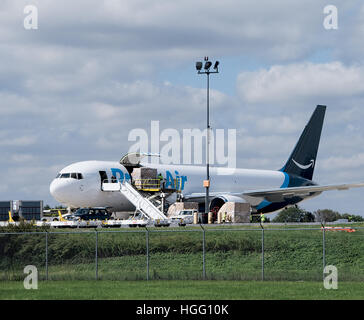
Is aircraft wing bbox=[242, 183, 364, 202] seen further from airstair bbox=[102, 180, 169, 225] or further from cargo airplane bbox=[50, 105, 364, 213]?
airstair bbox=[102, 180, 169, 225]

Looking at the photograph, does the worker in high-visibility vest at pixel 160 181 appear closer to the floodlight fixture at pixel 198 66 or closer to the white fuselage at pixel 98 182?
the white fuselage at pixel 98 182

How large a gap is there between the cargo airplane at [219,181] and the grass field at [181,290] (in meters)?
28.2

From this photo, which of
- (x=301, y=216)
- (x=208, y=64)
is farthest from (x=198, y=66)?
(x=301, y=216)

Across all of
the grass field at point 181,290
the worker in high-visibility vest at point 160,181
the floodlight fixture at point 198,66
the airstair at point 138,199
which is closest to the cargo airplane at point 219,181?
the airstair at point 138,199

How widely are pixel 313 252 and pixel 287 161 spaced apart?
38.8 meters

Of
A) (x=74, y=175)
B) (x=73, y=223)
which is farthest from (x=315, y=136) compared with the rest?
(x=73, y=223)

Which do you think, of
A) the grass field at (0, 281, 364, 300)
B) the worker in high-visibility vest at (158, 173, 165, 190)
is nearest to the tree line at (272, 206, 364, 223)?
the worker in high-visibility vest at (158, 173, 165, 190)

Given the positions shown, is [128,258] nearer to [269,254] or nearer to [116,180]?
[269,254]

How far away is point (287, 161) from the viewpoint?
78.3m

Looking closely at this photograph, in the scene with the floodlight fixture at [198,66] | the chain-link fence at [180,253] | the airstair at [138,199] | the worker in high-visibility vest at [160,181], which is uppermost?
the floodlight fixture at [198,66]

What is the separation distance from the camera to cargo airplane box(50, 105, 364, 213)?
55000 millimetres

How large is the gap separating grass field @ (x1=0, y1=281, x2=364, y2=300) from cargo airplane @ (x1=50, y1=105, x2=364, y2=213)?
28249mm

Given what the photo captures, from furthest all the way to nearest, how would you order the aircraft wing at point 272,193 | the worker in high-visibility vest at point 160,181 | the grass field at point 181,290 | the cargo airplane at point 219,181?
the aircraft wing at point 272,193 → the worker in high-visibility vest at point 160,181 → the cargo airplane at point 219,181 → the grass field at point 181,290

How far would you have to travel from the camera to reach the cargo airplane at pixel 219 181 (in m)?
55.0
